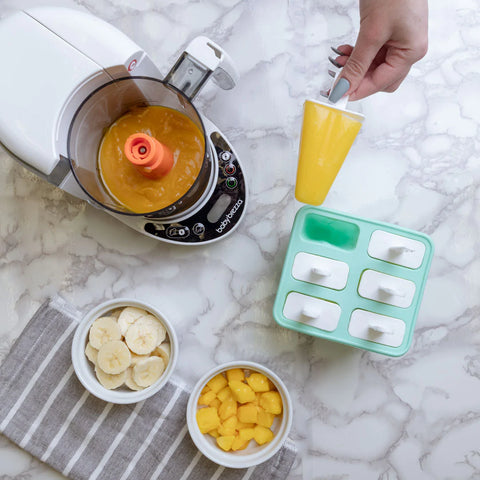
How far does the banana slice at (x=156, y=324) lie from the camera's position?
736 millimetres

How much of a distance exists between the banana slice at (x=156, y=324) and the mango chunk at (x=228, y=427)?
6.3 inches

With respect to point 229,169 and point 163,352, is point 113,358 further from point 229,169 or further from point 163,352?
point 229,169

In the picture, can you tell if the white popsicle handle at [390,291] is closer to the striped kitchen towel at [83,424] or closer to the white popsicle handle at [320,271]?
the white popsicle handle at [320,271]

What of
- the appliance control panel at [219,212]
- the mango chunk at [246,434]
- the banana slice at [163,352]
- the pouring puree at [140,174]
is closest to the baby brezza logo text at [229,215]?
the appliance control panel at [219,212]

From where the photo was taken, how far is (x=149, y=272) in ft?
2.58

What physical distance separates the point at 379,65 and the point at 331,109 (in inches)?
5.3

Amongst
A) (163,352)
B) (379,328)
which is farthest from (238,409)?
(379,328)

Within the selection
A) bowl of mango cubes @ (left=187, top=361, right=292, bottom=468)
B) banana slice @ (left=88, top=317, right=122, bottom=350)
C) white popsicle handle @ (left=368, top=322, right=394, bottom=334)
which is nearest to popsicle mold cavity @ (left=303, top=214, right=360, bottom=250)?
white popsicle handle @ (left=368, top=322, right=394, bottom=334)

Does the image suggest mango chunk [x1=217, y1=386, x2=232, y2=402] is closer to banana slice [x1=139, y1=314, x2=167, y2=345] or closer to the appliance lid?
banana slice [x1=139, y1=314, x2=167, y2=345]

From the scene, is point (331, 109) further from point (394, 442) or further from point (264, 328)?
point (394, 442)

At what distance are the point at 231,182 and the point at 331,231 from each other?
17 centimetres

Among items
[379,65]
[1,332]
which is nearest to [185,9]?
[379,65]

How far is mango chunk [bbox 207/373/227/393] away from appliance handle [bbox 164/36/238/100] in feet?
1.39

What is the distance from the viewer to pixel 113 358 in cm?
71
